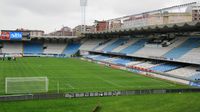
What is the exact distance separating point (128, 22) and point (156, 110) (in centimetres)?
14610

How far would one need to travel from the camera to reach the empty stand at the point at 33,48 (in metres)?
91.8

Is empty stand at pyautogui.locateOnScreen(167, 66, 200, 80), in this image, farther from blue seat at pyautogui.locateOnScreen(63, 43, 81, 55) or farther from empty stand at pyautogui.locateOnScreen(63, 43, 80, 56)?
blue seat at pyautogui.locateOnScreen(63, 43, 81, 55)

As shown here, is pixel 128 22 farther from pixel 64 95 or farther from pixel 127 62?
pixel 64 95

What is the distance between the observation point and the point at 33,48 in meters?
94.4

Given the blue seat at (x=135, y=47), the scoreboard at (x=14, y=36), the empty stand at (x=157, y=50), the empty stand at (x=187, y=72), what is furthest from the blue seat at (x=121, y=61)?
the scoreboard at (x=14, y=36)

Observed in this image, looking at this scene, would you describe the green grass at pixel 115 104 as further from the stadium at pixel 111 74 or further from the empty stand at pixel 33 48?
A: the empty stand at pixel 33 48

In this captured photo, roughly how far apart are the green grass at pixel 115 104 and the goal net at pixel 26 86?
4.35m

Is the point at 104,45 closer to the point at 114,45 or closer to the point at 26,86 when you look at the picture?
the point at 114,45

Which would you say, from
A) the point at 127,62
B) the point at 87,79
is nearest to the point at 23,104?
the point at 87,79

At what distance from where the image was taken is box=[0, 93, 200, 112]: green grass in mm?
25797

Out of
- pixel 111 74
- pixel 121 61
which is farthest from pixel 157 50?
pixel 111 74

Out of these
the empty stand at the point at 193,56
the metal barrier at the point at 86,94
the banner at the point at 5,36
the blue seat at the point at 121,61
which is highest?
the banner at the point at 5,36

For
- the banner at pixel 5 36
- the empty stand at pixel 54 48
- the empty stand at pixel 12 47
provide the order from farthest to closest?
1. the empty stand at pixel 54 48
2. the empty stand at pixel 12 47
3. the banner at pixel 5 36

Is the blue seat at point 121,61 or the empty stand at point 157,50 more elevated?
the empty stand at point 157,50
